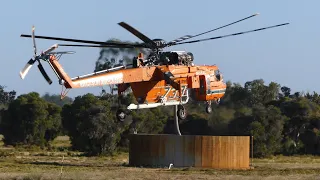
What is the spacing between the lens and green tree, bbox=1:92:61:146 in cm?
8344

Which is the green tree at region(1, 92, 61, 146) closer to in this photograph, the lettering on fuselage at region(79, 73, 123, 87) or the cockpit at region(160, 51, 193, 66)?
the cockpit at region(160, 51, 193, 66)

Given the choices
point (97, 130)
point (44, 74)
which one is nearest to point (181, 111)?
point (44, 74)

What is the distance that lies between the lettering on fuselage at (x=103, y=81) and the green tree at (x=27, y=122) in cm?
4254

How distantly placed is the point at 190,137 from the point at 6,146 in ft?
117

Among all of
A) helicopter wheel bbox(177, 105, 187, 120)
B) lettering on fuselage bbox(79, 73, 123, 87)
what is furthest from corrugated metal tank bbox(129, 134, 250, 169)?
lettering on fuselage bbox(79, 73, 123, 87)

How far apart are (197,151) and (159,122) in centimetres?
2400

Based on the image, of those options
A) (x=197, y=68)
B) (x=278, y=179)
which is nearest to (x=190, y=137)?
(x=197, y=68)

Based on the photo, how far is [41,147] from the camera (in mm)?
81938

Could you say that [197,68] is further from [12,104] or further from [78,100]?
[12,104]

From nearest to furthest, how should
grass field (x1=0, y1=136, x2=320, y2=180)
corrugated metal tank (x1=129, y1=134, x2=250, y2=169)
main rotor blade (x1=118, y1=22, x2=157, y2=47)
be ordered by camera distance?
main rotor blade (x1=118, y1=22, x2=157, y2=47) → grass field (x1=0, y1=136, x2=320, y2=180) → corrugated metal tank (x1=129, y1=134, x2=250, y2=169)

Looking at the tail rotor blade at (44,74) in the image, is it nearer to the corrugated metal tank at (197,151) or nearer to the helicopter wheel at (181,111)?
the helicopter wheel at (181,111)

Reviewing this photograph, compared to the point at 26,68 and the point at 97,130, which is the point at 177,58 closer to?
the point at 26,68

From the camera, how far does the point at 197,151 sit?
53812 mm

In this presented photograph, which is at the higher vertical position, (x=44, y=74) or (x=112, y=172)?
(x=44, y=74)
